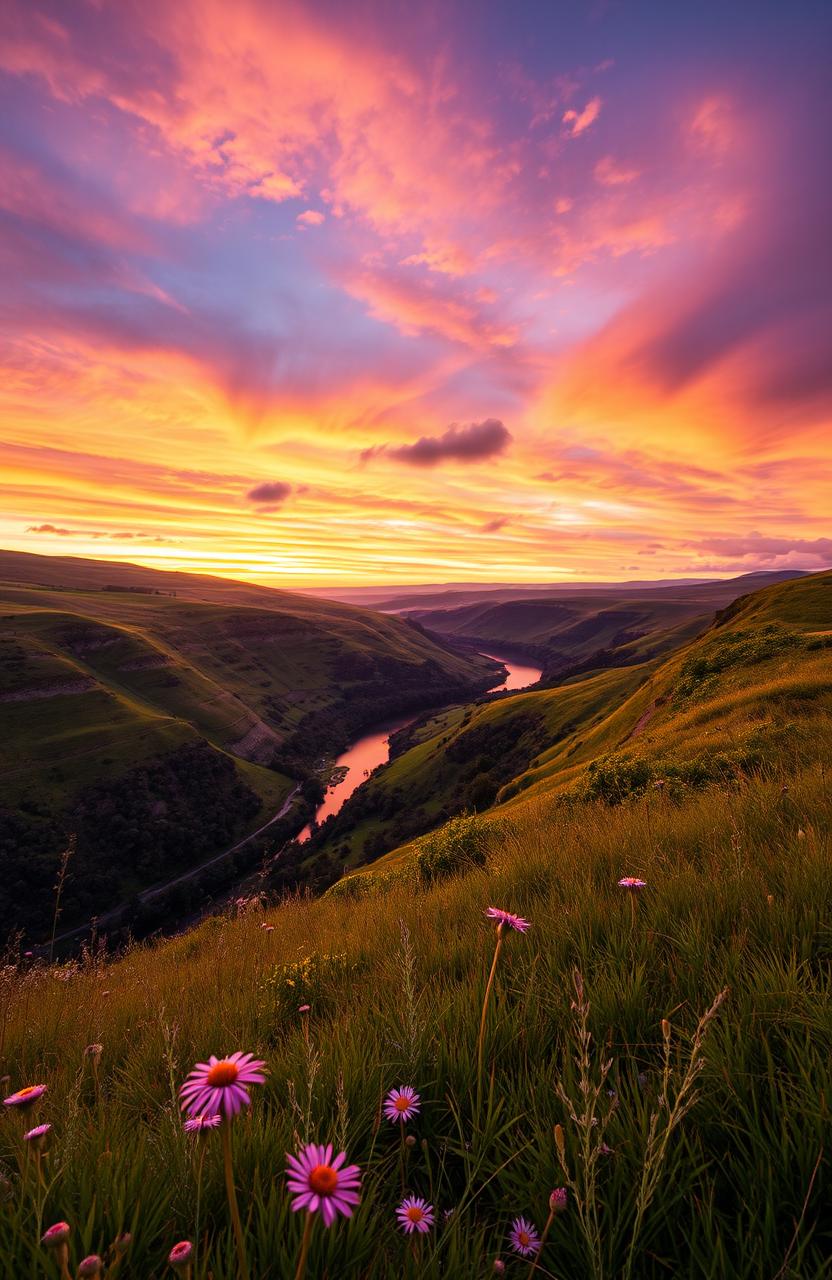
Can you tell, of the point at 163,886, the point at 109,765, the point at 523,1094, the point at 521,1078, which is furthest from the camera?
the point at 109,765

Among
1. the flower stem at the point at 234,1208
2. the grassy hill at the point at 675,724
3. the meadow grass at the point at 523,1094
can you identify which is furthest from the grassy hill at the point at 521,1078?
the grassy hill at the point at 675,724

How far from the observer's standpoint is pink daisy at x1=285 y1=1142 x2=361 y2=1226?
1190 millimetres

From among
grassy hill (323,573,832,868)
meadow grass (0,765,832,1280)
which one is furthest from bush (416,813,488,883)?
meadow grass (0,765,832,1280)

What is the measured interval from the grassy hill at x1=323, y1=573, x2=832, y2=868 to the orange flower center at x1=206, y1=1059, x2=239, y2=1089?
7.59 m

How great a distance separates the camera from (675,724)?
28047 mm

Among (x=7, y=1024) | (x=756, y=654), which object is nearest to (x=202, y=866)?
(x=756, y=654)

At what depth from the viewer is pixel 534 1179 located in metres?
1.87

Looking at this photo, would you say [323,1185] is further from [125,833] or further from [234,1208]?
[125,833]

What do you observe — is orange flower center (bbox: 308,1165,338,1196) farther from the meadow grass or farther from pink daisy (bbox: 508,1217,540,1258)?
pink daisy (bbox: 508,1217,540,1258)

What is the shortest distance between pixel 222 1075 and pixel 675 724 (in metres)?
30.5

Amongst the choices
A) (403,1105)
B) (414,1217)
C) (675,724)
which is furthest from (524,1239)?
(675,724)

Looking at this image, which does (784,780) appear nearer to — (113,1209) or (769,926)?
(769,926)

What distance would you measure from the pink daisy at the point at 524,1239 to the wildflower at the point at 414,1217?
0.26 m

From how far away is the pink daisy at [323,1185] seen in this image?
119 cm
